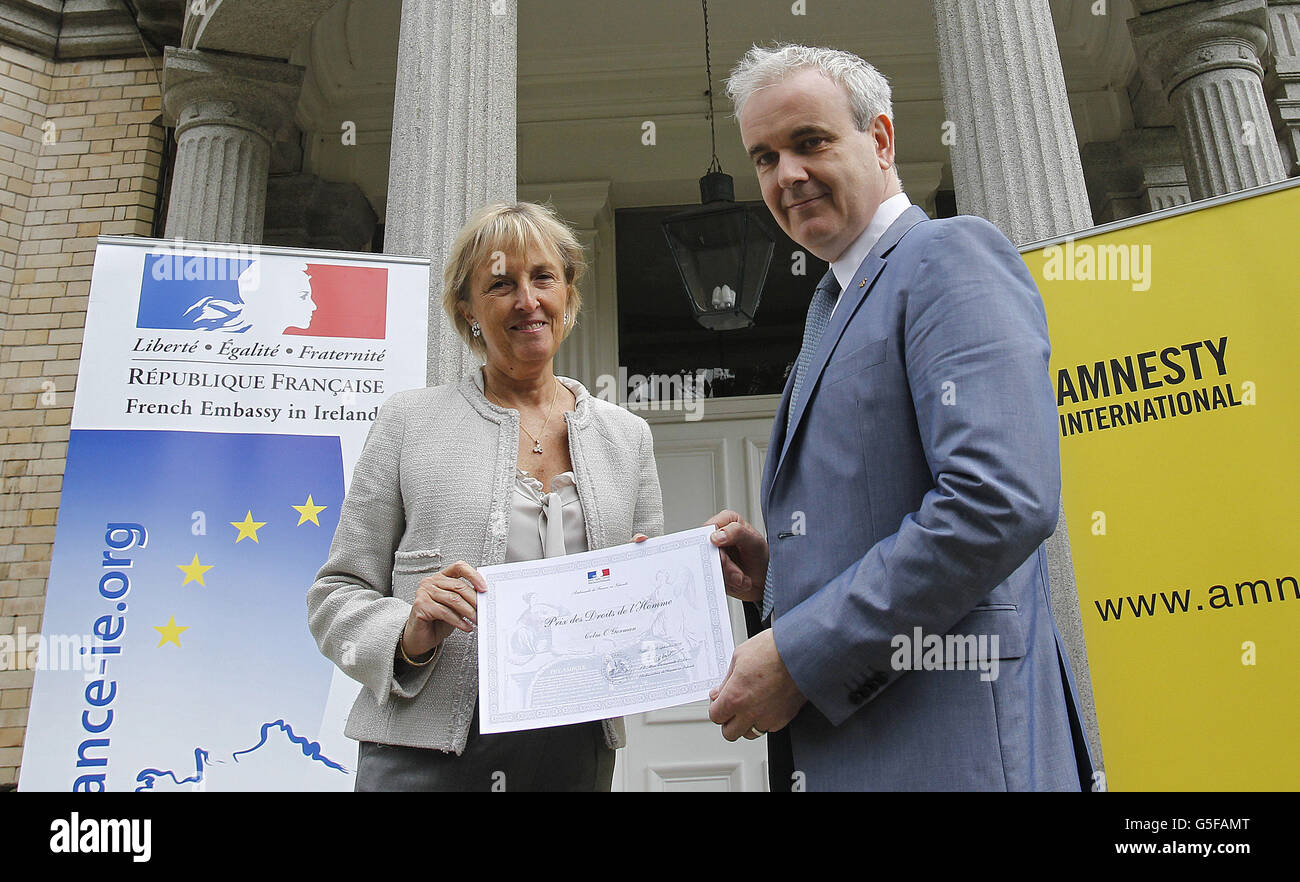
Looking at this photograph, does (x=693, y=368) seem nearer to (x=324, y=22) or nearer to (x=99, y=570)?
(x=324, y=22)

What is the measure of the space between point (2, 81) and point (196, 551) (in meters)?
4.84

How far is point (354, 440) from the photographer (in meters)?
3.49

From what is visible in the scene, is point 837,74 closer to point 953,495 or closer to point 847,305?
point 847,305

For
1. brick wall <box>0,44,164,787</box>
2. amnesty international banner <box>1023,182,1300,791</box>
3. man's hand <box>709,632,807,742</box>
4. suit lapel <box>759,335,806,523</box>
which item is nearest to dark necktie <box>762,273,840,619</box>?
suit lapel <box>759,335,806,523</box>

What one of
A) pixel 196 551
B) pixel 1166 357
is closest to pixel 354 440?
pixel 196 551

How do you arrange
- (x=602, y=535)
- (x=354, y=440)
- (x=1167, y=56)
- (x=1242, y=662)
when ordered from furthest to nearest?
(x=1167, y=56) → (x=354, y=440) → (x=1242, y=662) → (x=602, y=535)

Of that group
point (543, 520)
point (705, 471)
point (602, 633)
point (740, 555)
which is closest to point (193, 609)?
point (543, 520)

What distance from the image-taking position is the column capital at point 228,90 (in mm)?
5531

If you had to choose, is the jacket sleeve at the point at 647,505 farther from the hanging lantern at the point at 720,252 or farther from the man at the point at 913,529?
the hanging lantern at the point at 720,252

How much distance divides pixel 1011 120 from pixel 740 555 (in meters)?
2.67

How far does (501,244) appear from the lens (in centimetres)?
207

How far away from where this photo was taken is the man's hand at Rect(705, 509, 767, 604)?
184cm
